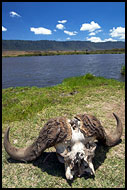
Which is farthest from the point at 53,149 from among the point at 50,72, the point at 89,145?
the point at 50,72

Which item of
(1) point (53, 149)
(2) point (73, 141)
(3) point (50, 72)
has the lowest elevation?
(1) point (53, 149)

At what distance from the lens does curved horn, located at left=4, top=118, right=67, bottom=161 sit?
370cm

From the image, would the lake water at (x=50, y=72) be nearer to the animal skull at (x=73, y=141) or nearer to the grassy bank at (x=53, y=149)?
the grassy bank at (x=53, y=149)

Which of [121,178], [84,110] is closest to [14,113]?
[84,110]

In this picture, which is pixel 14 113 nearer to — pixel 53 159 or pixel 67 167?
pixel 53 159

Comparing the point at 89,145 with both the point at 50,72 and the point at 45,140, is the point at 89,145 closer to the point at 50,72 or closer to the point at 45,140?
the point at 45,140

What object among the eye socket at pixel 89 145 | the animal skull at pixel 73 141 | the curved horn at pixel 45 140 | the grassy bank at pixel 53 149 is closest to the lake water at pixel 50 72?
the grassy bank at pixel 53 149

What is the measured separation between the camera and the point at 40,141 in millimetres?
3920

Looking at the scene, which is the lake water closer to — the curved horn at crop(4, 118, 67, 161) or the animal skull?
the curved horn at crop(4, 118, 67, 161)

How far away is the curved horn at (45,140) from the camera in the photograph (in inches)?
146

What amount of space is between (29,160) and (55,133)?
1.19 meters

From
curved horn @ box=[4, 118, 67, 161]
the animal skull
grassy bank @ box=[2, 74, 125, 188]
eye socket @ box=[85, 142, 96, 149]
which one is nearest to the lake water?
grassy bank @ box=[2, 74, 125, 188]

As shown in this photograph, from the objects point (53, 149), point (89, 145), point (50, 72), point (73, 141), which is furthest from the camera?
point (50, 72)

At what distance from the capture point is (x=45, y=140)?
3805 mm
